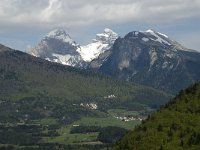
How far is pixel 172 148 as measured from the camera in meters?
197

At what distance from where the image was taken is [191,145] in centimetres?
19588

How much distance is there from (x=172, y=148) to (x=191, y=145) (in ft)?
20.3
